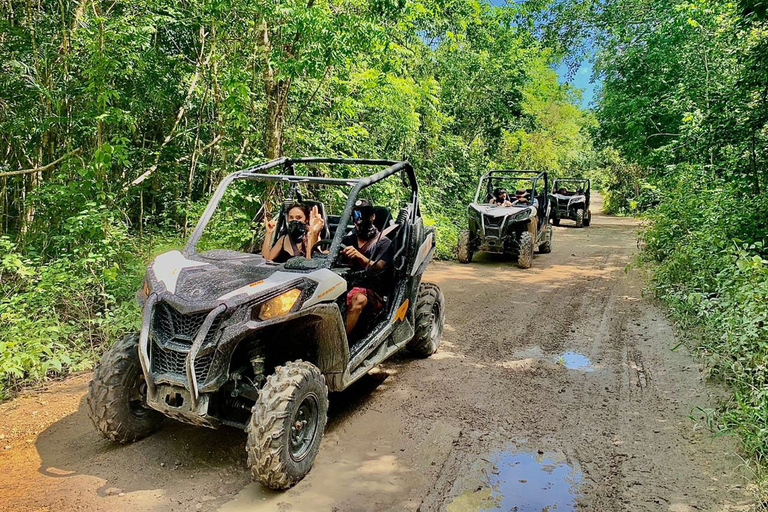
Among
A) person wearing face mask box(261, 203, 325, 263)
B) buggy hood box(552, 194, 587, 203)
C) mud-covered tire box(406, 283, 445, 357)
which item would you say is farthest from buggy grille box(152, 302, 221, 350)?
buggy hood box(552, 194, 587, 203)

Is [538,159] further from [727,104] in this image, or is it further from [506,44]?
[727,104]

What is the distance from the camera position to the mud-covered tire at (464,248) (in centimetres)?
1154

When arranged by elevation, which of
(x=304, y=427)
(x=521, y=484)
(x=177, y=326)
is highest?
(x=177, y=326)

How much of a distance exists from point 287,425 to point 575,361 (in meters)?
3.52

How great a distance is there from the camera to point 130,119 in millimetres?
6355

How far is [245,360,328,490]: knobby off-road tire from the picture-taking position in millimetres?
3041

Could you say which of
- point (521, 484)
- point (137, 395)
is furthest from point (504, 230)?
point (137, 395)

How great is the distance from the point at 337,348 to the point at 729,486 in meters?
2.54

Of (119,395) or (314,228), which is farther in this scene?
(314,228)

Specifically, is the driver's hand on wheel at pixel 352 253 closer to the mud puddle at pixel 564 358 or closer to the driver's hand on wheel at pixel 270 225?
the driver's hand on wheel at pixel 270 225

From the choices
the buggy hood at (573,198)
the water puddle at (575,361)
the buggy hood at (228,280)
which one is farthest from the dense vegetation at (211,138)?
the buggy hood at (573,198)

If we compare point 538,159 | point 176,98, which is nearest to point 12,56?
point 176,98

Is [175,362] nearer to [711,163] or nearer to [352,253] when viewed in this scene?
[352,253]

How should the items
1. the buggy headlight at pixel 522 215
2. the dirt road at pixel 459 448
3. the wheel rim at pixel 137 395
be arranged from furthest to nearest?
the buggy headlight at pixel 522 215
the wheel rim at pixel 137 395
the dirt road at pixel 459 448
